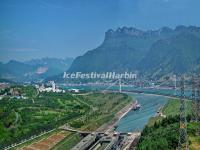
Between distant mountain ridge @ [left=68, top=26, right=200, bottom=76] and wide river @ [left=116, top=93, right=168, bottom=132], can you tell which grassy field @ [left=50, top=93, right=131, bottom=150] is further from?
distant mountain ridge @ [left=68, top=26, right=200, bottom=76]

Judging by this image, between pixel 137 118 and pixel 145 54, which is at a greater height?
pixel 145 54

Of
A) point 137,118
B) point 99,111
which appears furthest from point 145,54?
point 137,118

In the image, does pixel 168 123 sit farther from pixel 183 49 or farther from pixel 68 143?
pixel 183 49

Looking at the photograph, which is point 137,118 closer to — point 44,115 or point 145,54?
point 44,115

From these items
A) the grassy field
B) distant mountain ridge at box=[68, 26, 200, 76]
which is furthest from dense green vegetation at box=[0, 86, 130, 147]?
distant mountain ridge at box=[68, 26, 200, 76]

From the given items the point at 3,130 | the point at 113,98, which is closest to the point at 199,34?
the point at 113,98

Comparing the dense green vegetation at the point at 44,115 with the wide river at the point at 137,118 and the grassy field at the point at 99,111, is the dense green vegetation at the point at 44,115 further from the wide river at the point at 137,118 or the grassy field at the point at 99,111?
the wide river at the point at 137,118

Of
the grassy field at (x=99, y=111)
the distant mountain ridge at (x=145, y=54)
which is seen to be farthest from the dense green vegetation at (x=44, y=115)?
the distant mountain ridge at (x=145, y=54)
